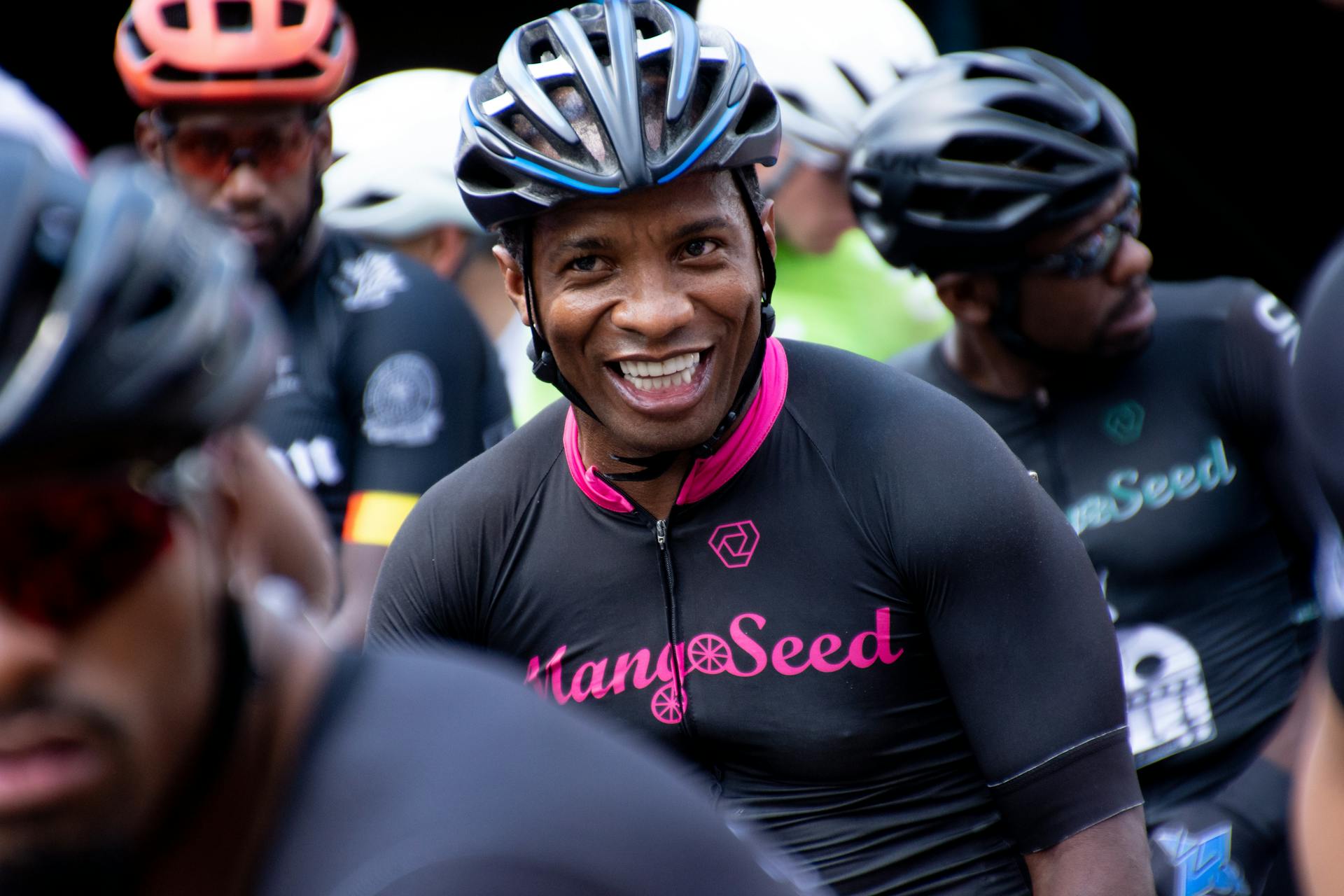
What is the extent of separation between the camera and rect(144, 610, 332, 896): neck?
1464 millimetres

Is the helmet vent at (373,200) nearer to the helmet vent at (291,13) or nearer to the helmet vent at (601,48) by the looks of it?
the helmet vent at (291,13)

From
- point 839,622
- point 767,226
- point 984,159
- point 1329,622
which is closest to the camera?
point 1329,622

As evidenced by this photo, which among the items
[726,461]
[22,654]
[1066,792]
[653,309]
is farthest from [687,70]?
[22,654]

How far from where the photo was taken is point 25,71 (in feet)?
28.1

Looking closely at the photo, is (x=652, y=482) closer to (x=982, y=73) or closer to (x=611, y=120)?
(x=611, y=120)

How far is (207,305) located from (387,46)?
7.87 metres

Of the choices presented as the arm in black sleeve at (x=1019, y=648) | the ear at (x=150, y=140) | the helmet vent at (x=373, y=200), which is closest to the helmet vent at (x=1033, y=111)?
the arm in black sleeve at (x=1019, y=648)

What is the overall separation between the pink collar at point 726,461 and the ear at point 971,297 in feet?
3.94

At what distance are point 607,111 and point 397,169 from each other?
332 centimetres

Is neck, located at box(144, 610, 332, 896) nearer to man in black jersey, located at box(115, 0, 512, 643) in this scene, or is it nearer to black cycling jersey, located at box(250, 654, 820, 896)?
black cycling jersey, located at box(250, 654, 820, 896)

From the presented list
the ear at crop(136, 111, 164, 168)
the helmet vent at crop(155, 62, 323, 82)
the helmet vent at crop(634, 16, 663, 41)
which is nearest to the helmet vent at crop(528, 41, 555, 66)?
the helmet vent at crop(634, 16, 663, 41)

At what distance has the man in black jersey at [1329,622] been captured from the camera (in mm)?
1652

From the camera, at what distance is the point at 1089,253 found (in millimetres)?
3936

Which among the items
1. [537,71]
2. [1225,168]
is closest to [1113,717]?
[537,71]
